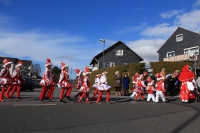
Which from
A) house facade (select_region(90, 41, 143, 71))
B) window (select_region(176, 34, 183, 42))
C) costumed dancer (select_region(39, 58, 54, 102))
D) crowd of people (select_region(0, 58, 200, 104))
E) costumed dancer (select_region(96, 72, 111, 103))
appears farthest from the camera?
house facade (select_region(90, 41, 143, 71))

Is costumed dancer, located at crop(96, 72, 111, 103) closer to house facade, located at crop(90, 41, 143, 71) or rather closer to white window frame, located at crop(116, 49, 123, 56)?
house facade, located at crop(90, 41, 143, 71)

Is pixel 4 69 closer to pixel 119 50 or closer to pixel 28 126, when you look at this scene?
pixel 28 126

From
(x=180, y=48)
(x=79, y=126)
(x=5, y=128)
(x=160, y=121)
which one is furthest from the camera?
(x=180, y=48)

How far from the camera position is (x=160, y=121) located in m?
6.66

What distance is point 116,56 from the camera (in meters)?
54.7

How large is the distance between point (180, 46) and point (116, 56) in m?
16.3

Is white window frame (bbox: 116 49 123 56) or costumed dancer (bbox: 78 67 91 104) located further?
white window frame (bbox: 116 49 123 56)

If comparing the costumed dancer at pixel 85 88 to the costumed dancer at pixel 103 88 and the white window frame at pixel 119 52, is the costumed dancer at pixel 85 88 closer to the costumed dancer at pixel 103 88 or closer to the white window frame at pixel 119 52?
the costumed dancer at pixel 103 88

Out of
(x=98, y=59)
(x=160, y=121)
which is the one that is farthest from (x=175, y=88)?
(x=98, y=59)

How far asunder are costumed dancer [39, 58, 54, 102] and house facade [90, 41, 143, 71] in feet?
139

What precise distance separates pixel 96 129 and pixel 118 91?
14.1 metres

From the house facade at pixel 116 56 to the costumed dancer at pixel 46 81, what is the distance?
42.4 m

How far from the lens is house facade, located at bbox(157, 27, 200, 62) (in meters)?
39.4

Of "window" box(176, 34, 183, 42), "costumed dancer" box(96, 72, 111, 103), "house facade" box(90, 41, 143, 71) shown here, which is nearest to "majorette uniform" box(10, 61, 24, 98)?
"costumed dancer" box(96, 72, 111, 103)
